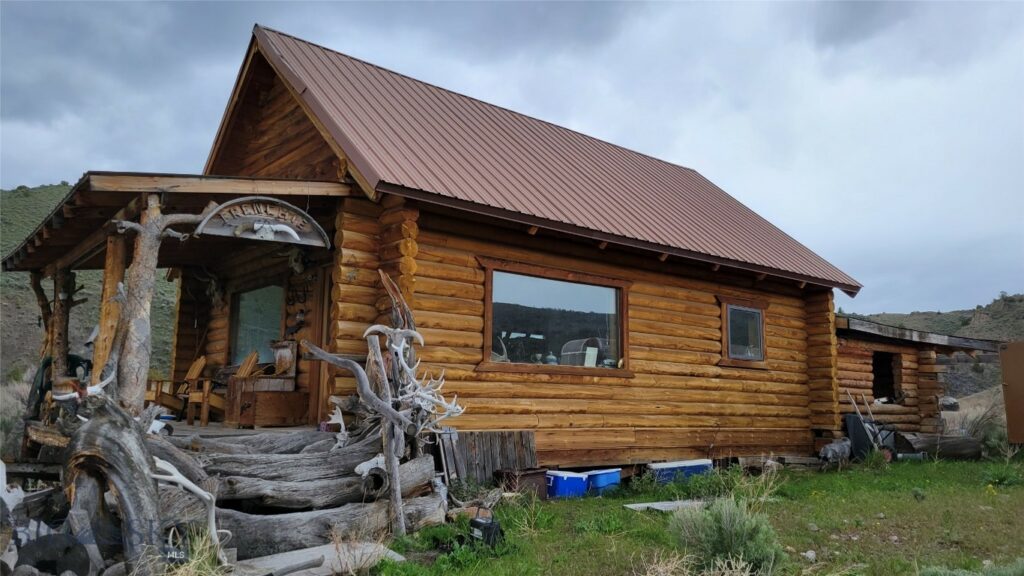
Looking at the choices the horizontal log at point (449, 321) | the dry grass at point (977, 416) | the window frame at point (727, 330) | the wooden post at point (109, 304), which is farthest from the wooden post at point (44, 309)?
the dry grass at point (977, 416)

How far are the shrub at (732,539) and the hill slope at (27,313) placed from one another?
2530 centimetres

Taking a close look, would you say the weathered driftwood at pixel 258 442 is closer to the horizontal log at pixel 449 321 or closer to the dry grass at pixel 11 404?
the horizontal log at pixel 449 321

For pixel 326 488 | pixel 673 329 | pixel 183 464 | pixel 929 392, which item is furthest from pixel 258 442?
pixel 929 392

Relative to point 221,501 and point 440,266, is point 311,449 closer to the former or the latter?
point 221,501

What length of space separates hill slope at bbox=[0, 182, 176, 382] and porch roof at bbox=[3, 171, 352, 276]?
Result: 1697 cm

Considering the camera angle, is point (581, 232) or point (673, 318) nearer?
point (581, 232)

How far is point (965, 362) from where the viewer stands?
125 feet

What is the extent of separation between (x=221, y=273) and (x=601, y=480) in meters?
7.26

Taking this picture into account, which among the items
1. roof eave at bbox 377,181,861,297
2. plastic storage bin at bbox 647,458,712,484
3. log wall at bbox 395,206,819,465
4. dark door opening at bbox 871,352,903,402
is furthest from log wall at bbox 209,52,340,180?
dark door opening at bbox 871,352,903,402

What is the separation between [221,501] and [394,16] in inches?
382

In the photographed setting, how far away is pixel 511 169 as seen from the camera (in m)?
11.5

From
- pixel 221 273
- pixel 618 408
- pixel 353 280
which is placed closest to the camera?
pixel 353 280

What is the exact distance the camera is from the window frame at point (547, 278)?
9.81 metres

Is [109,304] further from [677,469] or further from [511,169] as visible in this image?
[677,469]
